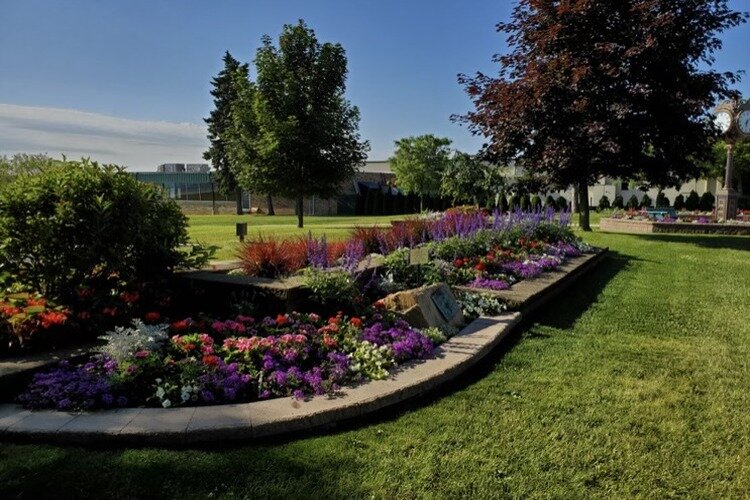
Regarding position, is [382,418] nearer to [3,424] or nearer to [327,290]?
[327,290]

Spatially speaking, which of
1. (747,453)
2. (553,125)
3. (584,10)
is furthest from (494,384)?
(584,10)

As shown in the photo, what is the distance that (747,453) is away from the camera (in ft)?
8.90

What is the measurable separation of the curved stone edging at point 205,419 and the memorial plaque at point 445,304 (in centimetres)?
147

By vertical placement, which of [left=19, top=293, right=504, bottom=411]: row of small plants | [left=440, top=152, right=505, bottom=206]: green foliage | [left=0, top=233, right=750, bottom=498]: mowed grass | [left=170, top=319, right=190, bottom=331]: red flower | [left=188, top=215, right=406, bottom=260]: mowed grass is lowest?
[left=0, top=233, right=750, bottom=498]: mowed grass

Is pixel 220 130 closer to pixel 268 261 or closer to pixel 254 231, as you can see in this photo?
pixel 254 231

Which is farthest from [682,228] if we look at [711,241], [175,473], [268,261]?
[175,473]

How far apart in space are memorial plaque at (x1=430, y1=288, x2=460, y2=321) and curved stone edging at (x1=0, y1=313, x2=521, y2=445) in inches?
58.0

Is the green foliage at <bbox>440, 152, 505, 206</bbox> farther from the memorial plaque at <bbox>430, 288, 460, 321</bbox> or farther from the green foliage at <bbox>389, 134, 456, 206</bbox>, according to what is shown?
the memorial plaque at <bbox>430, 288, 460, 321</bbox>

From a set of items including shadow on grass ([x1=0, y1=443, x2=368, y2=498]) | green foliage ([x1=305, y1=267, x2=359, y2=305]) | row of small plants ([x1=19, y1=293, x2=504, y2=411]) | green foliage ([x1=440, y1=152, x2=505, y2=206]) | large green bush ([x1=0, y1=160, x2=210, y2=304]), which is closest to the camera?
shadow on grass ([x1=0, y1=443, x2=368, y2=498])

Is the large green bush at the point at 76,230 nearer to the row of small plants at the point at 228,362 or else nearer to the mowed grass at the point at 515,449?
the row of small plants at the point at 228,362

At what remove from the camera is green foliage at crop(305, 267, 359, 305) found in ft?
15.1

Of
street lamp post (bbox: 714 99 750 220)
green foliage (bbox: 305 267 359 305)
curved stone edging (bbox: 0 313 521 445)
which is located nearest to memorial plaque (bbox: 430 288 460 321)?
green foliage (bbox: 305 267 359 305)

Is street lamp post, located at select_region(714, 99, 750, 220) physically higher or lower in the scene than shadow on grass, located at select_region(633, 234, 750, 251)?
higher

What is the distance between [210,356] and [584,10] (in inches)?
524
